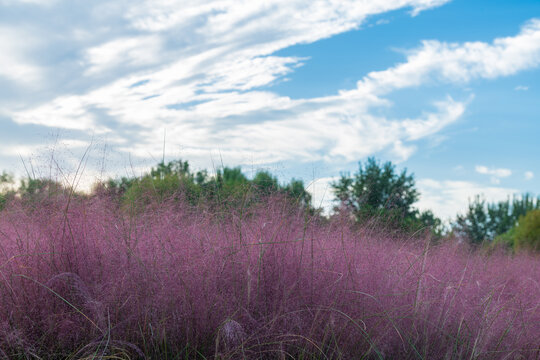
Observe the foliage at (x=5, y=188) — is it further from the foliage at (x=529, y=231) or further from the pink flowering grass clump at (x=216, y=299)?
the foliage at (x=529, y=231)

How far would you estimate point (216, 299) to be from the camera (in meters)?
3.48

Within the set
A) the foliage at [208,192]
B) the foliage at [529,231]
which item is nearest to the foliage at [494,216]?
the foliage at [529,231]

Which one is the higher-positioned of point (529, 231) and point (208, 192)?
point (208, 192)

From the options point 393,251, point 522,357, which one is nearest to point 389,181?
point 393,251

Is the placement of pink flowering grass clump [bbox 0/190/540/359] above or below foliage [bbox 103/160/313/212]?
below

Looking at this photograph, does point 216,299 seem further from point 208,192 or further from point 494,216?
point 494,216

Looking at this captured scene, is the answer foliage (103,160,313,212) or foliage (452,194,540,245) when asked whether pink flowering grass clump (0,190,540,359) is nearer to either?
foliage (103,160,313,212)

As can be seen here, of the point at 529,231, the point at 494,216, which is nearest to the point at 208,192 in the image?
the point at 529,231

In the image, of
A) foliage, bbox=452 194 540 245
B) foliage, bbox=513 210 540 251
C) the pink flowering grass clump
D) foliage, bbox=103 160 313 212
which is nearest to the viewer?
the pink flowering grass clump

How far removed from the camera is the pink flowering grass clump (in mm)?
3352

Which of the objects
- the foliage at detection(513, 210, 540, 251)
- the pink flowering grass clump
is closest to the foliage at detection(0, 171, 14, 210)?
the pink flowering grass clump

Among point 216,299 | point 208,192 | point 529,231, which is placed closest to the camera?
point 216,299

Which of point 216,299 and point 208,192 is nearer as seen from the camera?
point 216,299

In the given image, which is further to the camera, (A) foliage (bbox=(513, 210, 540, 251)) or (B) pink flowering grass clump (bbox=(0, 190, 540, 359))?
(A) foliage (bbox=(513, 210, 540, 251))
